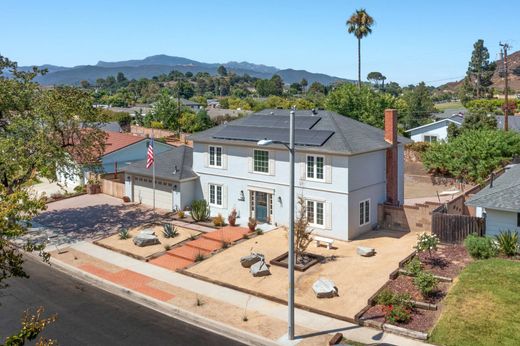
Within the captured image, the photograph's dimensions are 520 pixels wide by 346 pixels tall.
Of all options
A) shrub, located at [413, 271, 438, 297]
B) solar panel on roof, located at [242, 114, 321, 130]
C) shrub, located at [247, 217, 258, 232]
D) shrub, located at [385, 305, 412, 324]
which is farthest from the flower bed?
solar panel on roof, located at [242, 114, 321, 130]

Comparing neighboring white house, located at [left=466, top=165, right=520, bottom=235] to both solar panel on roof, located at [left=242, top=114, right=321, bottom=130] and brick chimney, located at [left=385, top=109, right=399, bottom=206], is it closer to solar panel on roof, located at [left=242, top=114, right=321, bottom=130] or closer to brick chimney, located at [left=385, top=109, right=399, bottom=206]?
brick chimney, located at [left=385, top=109, right=399, bottom=206]

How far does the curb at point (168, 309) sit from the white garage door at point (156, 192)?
1057 cm

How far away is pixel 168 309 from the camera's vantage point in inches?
764

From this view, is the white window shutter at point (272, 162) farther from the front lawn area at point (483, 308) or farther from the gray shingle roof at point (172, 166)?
the front lawn area at point (483, 308)

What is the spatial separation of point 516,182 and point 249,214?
1551cm

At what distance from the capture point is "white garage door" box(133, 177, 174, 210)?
3453cm

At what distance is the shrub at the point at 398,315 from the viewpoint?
1708 cm

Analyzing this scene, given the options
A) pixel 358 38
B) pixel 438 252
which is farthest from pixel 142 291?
pixel 358 38

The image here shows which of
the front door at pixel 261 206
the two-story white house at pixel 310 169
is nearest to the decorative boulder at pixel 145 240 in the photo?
the two-story white house at pixel 310 169

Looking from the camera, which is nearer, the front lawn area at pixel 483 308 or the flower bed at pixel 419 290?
the front lawn area at pixel 483 308

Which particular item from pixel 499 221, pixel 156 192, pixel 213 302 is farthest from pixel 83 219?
pixel 499 221

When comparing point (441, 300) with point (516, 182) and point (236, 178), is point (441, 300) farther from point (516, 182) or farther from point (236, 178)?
point (236, 178)

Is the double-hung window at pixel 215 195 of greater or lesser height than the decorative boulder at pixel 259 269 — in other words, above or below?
above

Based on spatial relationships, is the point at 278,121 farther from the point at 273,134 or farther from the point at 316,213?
→ the point at 316,213
